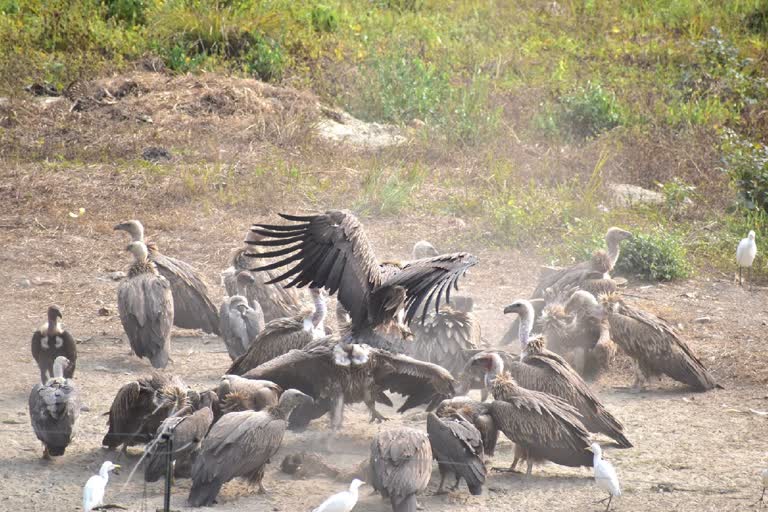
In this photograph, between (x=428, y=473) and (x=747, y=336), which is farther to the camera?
(x=747, y=336)

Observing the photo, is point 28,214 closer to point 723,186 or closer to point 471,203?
point 471,203

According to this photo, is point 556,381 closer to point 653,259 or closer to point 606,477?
point 606,477

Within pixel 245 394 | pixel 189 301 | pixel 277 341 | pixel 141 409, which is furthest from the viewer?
pixel 189 301

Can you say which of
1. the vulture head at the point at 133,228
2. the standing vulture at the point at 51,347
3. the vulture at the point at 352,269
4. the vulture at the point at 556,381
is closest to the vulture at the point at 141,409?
the vulture at the point at 352,269

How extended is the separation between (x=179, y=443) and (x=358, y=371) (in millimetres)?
1366

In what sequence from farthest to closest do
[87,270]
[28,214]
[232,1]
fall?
[232,1] → [28,214] → [87,270]

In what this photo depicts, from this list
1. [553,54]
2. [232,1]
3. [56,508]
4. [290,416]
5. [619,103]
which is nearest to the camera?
[56,508]

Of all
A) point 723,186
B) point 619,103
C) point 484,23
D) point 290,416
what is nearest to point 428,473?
point 290,416

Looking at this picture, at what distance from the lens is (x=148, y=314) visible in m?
8.56

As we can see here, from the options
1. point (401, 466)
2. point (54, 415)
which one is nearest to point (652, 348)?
point (401, 466)

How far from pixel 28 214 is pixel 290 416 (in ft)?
18.1

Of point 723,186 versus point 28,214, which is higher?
point 723,186

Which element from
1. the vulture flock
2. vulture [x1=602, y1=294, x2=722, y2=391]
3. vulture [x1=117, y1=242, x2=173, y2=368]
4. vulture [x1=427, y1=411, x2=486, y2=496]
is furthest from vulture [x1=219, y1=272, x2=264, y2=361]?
vulture [x1=602, y1=294, x2=722, y2=391]

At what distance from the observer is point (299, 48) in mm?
16234
